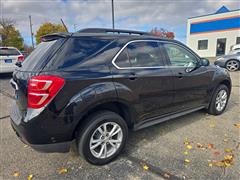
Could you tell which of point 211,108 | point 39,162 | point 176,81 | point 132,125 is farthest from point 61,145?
point 211,108

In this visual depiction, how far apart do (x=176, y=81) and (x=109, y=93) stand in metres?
1.41

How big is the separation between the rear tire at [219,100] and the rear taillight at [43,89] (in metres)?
3.44

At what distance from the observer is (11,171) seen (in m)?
2.52

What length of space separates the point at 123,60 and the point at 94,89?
65cm

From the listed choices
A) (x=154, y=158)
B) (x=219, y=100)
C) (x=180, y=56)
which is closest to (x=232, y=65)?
(x=219, y=100)

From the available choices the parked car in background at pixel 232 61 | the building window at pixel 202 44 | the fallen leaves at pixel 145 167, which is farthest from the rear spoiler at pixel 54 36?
the building window at pixel 202 44

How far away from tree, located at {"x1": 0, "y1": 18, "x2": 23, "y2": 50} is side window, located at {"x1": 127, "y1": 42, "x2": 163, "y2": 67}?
4694 cm

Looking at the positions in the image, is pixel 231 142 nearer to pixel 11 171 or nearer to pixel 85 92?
pixel 85 92

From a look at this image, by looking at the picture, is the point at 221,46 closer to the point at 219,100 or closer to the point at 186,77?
the point at 219,100

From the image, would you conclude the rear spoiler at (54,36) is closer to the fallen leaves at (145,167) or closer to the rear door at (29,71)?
the rear door at (29,71)

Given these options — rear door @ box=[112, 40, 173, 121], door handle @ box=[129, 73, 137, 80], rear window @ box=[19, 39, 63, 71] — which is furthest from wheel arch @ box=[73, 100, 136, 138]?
rear window @ box=[19, 39, 63, 71]

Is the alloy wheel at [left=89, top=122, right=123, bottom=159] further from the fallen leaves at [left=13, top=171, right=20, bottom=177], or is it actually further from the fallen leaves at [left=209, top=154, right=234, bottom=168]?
the fallen leaves at [left=209, top=154, right=234, bottom=168]

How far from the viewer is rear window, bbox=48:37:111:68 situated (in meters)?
2.25

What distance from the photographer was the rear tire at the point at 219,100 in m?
4.20
